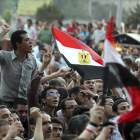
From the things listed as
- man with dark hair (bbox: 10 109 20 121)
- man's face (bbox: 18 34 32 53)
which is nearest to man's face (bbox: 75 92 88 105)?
man's face (bbox: 18 34 32 53)

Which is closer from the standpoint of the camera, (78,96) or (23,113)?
(23,113)

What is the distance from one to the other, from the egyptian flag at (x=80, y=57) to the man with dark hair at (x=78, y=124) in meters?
1.74

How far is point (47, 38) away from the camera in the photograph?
21.7 meters

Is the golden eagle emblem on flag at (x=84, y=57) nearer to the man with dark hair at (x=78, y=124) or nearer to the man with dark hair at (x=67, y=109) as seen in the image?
the man with dark hair at (x=67, y=109)

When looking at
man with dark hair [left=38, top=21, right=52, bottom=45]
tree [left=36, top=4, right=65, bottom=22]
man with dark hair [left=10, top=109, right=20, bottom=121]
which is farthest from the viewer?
tree [left=36, top=4, right=65, bottom=22]

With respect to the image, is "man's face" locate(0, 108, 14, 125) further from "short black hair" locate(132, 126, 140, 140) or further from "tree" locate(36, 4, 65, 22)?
"tree" locate(36, 4, 65, 22)

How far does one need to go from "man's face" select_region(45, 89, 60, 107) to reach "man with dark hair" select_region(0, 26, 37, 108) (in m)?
0.47

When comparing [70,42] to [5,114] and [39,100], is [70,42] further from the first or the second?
[5,114]

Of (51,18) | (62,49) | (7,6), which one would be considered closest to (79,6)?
(7,6)

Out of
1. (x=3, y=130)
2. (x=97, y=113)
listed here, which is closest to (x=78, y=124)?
(x=3, y=130)

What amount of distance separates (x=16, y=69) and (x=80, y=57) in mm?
1330

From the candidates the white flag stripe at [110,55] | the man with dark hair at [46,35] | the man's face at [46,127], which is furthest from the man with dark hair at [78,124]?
the man with dark hair at [46,35]

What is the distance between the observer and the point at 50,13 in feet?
149

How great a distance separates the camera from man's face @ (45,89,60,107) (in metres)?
9.14
